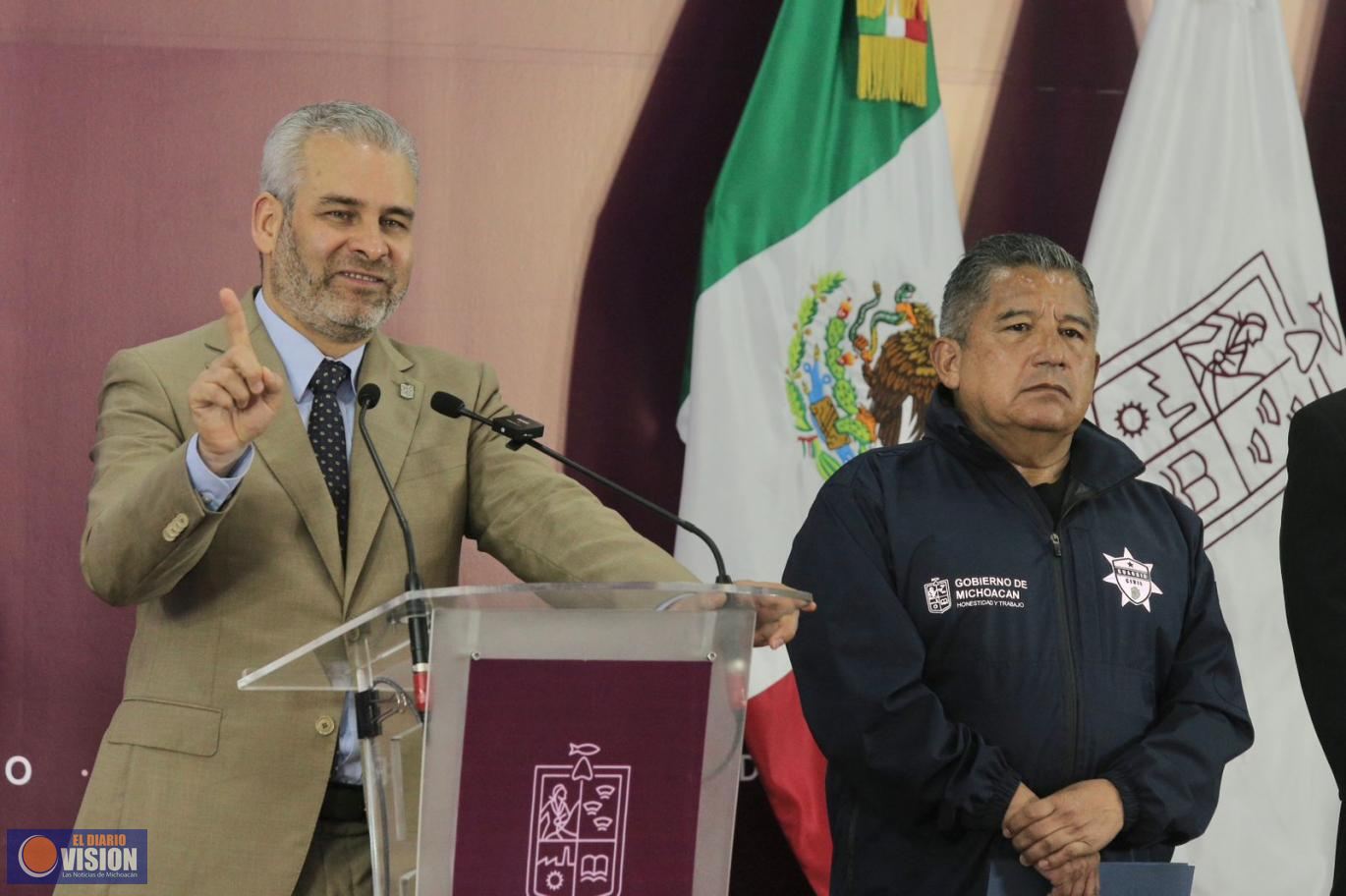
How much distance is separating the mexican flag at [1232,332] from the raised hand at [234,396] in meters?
2.08

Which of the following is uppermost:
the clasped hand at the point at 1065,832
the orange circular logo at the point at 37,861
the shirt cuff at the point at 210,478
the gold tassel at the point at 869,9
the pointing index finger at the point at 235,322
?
the gold tassel at the point at 869,9

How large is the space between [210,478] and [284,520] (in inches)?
9.7

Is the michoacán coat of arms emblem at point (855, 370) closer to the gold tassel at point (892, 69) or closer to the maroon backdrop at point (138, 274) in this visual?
the maroon backdrop at point (138, 274)

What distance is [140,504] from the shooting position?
1.91m

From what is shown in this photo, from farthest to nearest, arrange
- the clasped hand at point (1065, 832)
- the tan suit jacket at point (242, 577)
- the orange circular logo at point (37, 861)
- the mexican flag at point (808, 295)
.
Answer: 1. the mexican flag at point (808, 295)
2. the orange circular logo at point (37, 861)
3. the clasped hand at point (1065, 832)
4. the tan suit jacket at point (242, 577)

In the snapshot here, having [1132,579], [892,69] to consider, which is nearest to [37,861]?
[1132,579]

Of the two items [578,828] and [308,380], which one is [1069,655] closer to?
[578,828]

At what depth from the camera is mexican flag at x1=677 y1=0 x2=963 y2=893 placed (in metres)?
3.21

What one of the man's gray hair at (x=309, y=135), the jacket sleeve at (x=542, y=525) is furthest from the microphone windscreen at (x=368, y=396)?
the man's gray hair at (x=309, y=135)

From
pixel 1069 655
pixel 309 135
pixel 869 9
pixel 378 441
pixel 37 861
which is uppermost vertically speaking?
pixel 869 9

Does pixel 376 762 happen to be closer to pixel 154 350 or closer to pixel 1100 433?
pixel 154 350

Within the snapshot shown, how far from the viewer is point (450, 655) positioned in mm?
1591

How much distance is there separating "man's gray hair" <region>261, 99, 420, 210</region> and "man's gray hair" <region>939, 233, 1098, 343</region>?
944 millimetres

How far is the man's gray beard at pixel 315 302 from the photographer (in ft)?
7.48
